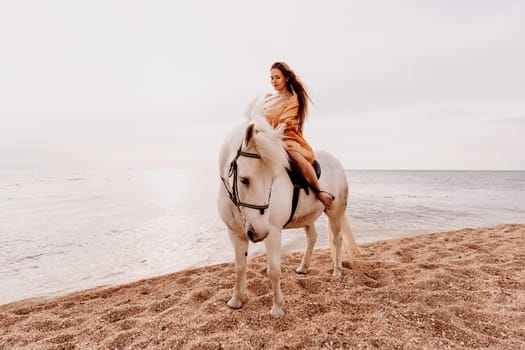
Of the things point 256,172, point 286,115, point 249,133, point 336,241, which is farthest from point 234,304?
point 286,115

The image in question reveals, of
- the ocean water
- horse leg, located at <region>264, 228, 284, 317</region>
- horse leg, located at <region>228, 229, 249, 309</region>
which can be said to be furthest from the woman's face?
the ocean water

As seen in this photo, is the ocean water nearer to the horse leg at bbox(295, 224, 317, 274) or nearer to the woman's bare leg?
the horse leg at bbox(295, 224, 317, 274)

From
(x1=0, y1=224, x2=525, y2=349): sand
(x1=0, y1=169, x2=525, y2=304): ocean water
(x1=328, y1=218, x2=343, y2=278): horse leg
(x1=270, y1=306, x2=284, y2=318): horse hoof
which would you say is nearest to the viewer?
(x1=0, y1=224, x2=525, y2=349): sand

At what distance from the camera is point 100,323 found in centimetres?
276

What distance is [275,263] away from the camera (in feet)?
8.77

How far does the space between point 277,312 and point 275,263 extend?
565 mm

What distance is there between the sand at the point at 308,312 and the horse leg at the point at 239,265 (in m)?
0.12

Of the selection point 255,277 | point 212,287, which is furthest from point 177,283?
point 255,277

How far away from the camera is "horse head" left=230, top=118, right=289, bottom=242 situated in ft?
6.23

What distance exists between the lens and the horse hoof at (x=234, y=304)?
293cm

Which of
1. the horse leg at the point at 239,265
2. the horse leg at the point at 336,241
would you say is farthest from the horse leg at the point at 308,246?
the horse leg at the point at 239,265

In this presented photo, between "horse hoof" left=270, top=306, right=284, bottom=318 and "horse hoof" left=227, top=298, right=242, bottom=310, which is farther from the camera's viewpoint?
"horse hoof" left=227, top=298, right=242, bottom=310

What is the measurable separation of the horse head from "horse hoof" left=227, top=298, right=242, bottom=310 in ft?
4.63

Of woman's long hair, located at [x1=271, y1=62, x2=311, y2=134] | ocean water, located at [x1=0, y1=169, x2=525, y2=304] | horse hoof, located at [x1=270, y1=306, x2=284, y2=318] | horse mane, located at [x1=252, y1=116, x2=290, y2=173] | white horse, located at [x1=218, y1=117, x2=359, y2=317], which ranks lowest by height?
ocean water, located at [x1=0, y1=169, x2=525, y2=304]
